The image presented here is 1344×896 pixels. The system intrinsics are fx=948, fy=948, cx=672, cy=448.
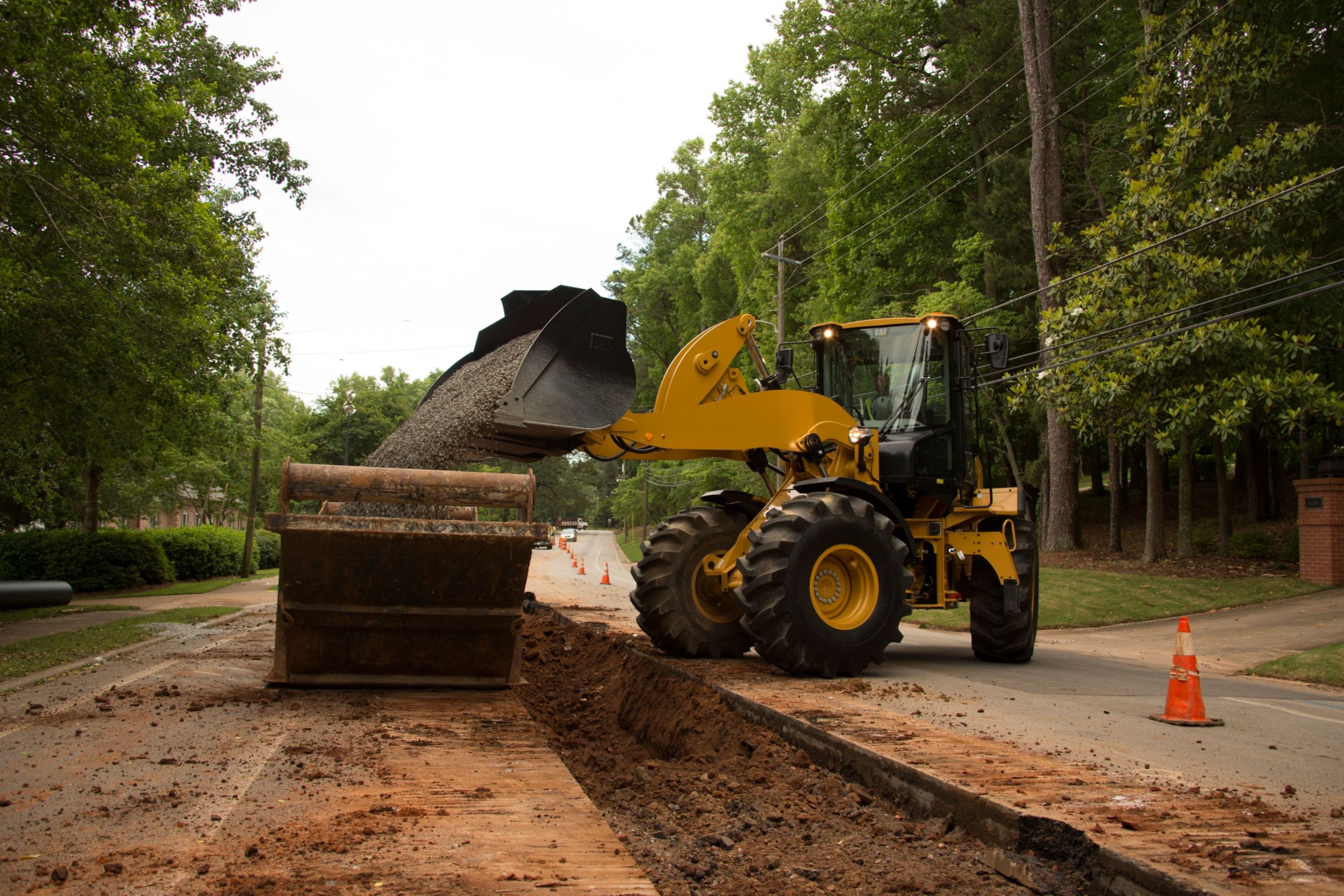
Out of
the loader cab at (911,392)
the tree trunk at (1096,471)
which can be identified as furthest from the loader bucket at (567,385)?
the tree trunk at (1096,471)

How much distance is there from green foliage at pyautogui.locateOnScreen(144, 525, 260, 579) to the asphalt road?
58.5 ft

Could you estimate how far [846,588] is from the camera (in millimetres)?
8547

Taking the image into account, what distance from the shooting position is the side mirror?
30.2ft

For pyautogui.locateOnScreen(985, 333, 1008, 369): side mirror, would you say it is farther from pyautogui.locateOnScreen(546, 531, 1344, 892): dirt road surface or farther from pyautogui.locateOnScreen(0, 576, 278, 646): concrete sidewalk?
pyautogui.locateOnScreen(0, 576, 278, 646): concrete sidewalk

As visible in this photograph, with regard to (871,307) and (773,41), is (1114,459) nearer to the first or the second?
(871,307)

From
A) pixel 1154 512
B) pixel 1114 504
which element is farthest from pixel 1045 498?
pixel 1154 512

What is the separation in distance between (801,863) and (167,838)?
2.54 meters

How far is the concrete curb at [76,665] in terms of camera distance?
25.5 ft

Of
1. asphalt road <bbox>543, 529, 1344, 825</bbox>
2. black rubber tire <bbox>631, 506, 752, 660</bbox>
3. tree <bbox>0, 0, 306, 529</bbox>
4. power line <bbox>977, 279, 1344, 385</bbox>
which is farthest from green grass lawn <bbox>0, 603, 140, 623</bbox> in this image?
power line <bbox>977, 279, 1344, 385</bbox>

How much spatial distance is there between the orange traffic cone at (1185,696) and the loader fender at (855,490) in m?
2.64

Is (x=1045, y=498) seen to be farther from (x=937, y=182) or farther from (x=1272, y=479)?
(x=937, y=182)

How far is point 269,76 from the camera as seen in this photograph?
2088 cm

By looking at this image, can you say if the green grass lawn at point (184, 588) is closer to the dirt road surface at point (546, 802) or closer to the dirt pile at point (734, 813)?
the dirt road surface at point (546, 802)

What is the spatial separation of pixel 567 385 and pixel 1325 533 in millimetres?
15809
